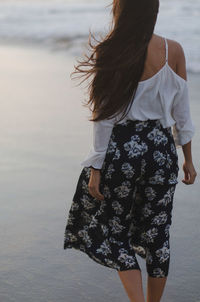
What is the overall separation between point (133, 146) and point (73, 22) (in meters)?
12.7

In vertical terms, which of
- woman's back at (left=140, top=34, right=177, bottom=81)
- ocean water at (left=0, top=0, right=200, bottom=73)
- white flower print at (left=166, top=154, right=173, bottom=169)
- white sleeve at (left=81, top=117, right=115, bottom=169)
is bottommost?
white flower print at (left=166, top=154, right=173, bottom=169)

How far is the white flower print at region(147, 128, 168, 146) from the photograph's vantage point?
2297mm

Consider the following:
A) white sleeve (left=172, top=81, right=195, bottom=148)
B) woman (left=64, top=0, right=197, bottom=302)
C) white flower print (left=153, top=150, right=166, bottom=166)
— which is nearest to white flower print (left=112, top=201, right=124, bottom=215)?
woman (left=64, top=0, right=197, bottom=302)

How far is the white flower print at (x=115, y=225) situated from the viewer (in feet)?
7.82

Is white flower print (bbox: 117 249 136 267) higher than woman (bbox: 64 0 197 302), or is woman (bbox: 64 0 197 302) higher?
woman (bbox: 64 0 197 302)

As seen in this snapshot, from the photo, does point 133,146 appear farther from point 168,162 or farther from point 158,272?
point 158,272

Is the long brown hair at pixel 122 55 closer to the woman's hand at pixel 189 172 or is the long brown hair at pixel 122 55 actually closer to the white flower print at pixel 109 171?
the white flower print at pixel 109 171

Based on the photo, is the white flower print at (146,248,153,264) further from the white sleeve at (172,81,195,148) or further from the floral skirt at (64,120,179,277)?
the white sleeve at (172,81,195,148)

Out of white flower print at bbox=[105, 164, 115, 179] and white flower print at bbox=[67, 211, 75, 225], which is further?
white flower print at bbox=[67, 211, 75, 225]

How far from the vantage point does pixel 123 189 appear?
233 cm

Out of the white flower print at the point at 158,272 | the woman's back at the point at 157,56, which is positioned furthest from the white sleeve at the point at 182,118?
the white flower print at the point at 158,272

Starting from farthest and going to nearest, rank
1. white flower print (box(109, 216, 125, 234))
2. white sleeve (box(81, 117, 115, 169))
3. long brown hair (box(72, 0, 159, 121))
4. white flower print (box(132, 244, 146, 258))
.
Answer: white flower print (box(132, 244, 146, 258)) < white flower print (box(109, 216, 125, 234)) < white sleeve (box(81, 117, 115, 169)) < long brown hair (box(72, 0, 159, 121))

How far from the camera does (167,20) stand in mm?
13219

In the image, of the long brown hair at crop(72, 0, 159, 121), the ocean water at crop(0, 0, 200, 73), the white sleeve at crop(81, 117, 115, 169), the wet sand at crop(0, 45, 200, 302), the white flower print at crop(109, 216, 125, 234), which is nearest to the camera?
the long brown hair at crop(72, 0, 159, 121)
